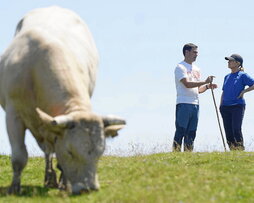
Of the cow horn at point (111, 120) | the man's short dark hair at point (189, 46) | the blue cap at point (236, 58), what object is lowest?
the blue cap at point (236, 58)

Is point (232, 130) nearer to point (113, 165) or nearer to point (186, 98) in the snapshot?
point (186, 98)

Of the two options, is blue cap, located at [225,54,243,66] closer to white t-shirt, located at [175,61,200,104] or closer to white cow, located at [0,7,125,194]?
white t-shirt, located at [175,61,200,104]

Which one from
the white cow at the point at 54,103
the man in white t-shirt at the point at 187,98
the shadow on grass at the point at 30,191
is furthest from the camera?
the man in white t-shirt at the point at 187,98

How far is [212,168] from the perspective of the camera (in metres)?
14.4

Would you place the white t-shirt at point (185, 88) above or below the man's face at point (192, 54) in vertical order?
below

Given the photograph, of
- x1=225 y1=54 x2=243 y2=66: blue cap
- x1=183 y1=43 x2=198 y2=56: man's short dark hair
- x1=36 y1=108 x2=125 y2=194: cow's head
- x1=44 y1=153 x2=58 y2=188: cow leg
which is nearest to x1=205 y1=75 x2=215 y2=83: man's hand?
x1=225 y1=54 x2=243 y2=66: blue cap

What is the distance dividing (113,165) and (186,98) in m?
4.91

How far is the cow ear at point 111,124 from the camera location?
11.0 meters

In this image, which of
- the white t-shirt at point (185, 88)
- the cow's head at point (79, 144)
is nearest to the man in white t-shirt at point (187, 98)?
the white t-shirt at point (185, 88)

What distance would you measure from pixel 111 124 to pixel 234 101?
9.24m

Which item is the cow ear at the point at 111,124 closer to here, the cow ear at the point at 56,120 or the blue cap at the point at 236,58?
the cow ear at the point at 56,120

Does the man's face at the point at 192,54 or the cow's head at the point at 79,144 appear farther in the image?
the man's face at the point at 192,54

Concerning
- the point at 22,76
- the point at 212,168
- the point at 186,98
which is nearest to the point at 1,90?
the point at 22,76

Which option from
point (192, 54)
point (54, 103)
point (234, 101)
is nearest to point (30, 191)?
point (54, 103)
